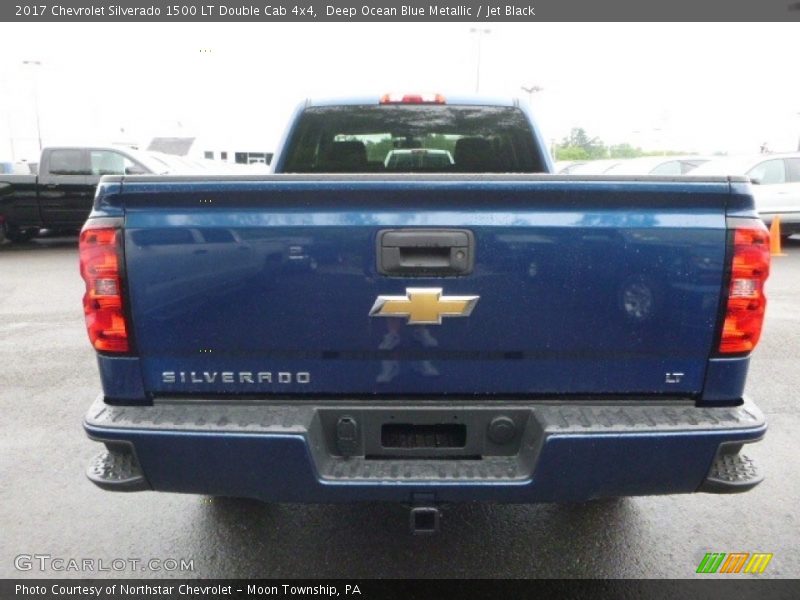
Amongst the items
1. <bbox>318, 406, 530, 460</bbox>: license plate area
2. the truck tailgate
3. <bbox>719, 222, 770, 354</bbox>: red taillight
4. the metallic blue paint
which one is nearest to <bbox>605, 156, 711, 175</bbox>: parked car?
<bbox>719, 222, 770, 354</bbox>: red taillight

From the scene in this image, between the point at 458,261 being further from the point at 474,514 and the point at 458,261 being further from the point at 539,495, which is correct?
the point at 474,514

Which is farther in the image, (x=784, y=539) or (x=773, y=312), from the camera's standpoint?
(x=773, y=312)

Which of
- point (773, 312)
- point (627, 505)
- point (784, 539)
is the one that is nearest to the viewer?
point (784, 539)

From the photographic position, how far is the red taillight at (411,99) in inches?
155

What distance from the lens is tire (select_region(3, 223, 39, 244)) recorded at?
1222cm

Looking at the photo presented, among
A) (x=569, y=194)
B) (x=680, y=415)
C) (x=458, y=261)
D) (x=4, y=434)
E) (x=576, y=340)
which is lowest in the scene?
(x=4, y=434)

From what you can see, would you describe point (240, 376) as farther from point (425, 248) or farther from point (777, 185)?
point (777, 185)

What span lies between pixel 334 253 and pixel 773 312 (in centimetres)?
693

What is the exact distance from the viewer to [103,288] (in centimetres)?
204

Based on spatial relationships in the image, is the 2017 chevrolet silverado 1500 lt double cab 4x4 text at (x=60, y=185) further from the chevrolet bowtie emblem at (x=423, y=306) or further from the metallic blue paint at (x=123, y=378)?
the chevrolet bowtie emblem at (x=423, y=306)

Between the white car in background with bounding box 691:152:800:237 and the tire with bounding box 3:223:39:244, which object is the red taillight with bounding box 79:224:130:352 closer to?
the white car in background with bounding box 691:152:800:237

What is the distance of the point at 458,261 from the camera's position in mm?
1985

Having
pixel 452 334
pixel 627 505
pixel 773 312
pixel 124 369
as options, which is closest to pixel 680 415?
pixel 452 334

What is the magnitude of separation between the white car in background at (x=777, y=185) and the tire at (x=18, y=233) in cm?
1383
